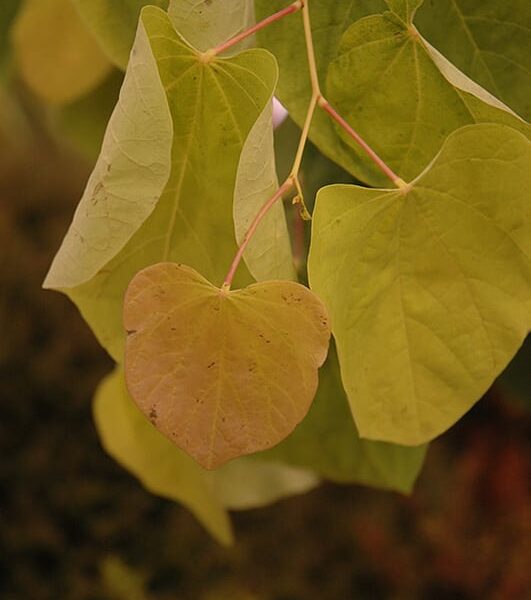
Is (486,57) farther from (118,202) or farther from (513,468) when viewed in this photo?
(513,468)

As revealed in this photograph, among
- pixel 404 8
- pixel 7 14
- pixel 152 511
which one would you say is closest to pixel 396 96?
pixel 404 8

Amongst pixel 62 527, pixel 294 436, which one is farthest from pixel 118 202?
pixel 62 527

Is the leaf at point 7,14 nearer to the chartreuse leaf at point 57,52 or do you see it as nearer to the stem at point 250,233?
the chartreuse leaf at point 57,52

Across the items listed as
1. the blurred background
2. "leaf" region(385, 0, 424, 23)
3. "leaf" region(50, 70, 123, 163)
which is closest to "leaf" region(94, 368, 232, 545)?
"leaf" region(50, 70, 123, 163)

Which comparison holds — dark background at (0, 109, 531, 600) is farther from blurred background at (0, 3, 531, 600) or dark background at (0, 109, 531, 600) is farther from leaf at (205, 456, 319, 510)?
leaf at (205, 456, 319, 510)

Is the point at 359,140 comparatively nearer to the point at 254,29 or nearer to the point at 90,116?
the point at 254,29

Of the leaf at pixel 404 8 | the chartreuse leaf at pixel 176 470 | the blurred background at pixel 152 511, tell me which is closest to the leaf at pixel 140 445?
the chartreuse leaf at pixel 176 470
